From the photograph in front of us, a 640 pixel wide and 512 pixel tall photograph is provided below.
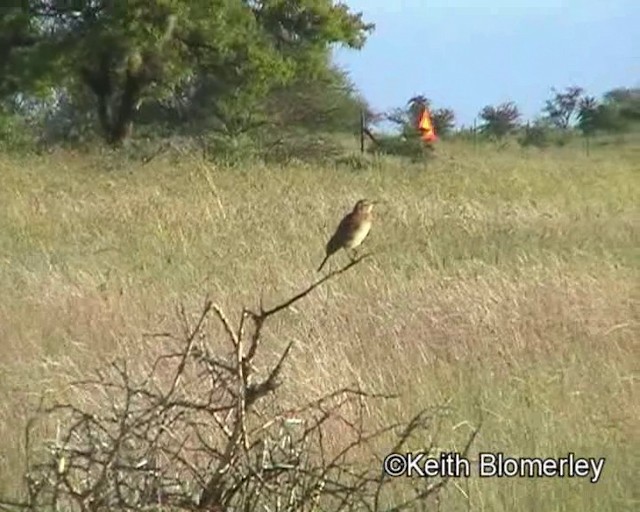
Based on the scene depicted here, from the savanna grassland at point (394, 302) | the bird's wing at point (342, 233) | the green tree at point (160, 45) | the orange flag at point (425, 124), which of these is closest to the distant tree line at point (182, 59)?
the green tree at point (160, 45)

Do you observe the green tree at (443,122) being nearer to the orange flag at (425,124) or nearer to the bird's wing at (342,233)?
the orange flag at (425,124)

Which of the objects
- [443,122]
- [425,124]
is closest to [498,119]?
[443,122]

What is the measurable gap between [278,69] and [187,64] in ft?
5.37


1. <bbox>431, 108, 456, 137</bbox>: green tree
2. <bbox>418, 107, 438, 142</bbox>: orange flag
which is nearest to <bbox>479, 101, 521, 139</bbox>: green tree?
<bbox>431, 108, 456, 137</bbox>: green tree

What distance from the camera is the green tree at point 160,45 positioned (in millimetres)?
21109

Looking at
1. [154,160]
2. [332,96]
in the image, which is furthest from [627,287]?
[332,96]

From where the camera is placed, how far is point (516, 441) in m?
3.88

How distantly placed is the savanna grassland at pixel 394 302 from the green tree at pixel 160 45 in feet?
29.6

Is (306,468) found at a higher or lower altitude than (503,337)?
higher

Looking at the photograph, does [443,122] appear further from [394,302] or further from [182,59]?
[394,302]

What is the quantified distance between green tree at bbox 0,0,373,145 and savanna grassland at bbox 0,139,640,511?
9014mm

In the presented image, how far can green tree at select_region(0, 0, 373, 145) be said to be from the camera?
21.1m

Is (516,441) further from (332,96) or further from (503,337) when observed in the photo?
(332,96)

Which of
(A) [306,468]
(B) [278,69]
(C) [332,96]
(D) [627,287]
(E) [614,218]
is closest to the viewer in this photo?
(A) [306,468]
